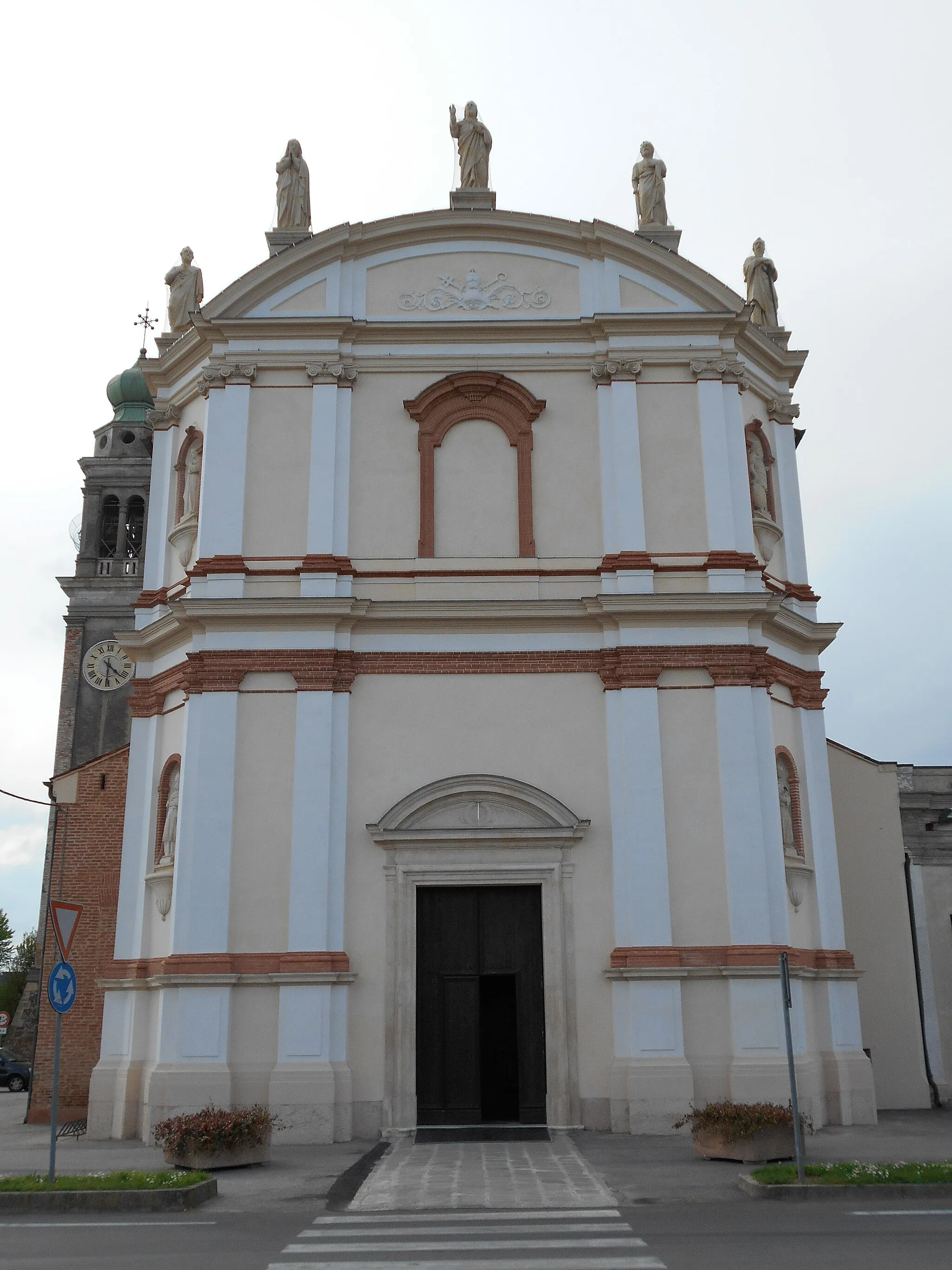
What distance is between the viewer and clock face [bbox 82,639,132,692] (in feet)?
136

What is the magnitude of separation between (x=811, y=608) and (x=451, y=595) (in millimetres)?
6145

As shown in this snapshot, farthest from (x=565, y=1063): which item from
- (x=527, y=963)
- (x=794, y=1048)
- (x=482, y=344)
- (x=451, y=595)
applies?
(x=482, y=344)

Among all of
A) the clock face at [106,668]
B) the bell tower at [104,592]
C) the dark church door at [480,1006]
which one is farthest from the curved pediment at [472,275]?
the clock face at [106,668]

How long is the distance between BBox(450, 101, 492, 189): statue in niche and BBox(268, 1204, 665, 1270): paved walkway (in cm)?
1678

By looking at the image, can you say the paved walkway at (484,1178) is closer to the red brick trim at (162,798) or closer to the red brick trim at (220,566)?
the red brick trim at (162,798)

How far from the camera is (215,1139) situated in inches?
529

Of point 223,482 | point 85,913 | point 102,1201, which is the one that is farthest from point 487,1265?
point 85,913

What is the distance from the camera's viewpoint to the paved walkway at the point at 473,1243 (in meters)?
8.66

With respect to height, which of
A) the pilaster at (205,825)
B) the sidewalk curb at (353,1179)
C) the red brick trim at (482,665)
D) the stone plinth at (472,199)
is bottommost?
the sidewalk curb at (353,1179)

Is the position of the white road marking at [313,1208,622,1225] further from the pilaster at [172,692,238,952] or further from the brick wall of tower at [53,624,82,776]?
the brick wall of tower at [53,624,82,776]

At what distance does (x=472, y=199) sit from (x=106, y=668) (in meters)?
24.8

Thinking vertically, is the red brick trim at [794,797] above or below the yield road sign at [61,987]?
above

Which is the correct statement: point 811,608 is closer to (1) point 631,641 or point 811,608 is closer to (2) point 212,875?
(1) point 631,641

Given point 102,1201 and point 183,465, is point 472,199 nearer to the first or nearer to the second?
point 183,465
